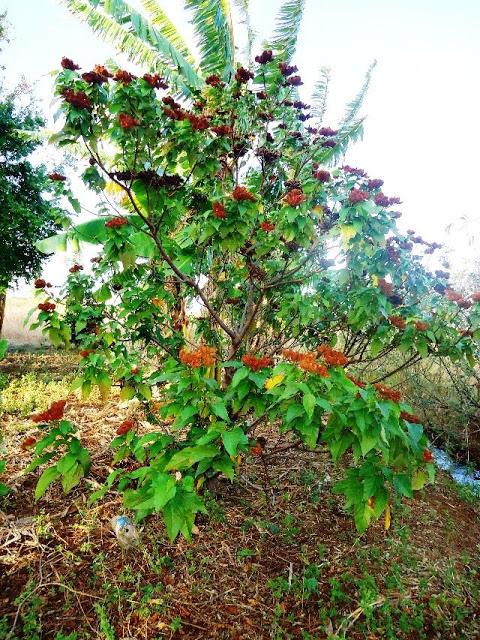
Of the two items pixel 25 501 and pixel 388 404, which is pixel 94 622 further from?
pixel 388 404

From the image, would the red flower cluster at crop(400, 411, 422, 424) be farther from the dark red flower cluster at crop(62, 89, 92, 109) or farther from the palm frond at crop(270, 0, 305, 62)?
the palm frond at crop(270, 0, 305, 62)

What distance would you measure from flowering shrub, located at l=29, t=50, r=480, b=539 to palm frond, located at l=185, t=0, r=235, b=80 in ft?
8.88

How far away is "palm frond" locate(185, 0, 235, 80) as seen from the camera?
5.55 metres

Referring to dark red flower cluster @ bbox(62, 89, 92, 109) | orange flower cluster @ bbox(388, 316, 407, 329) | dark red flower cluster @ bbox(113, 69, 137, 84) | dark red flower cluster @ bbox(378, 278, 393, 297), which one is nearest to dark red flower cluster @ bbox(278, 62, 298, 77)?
dark red flower cluster @ bbox(113, 69, 137, 84)

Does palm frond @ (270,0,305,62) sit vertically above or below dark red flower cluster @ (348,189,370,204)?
above

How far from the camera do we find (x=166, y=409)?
2.04 m

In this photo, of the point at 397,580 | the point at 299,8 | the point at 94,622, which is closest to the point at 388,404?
the point at 397,580

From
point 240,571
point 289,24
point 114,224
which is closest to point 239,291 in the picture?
point 114,224

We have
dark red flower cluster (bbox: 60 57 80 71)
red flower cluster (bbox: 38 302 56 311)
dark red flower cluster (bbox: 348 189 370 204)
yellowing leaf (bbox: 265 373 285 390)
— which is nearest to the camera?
yellowing leaf (bbox: 265 373 285 390)

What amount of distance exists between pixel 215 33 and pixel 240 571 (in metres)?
6.93

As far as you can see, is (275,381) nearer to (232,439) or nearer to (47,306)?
(232,439)

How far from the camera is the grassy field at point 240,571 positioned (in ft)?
6.77

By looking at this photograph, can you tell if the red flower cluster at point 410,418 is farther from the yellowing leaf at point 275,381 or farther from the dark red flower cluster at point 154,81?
the dark red flower cluster at point 154,81

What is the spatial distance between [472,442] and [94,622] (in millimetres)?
5317
